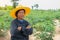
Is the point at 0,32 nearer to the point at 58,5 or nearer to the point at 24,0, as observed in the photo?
the point at 24,0

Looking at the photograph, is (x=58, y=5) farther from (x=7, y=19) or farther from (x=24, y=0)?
(x=7, y=19)

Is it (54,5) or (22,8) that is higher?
(22,8)

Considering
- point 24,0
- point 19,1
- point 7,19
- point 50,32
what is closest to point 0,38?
point 50,32

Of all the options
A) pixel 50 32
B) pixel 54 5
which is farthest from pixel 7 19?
pixel 54 5

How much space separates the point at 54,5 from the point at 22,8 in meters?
9.25

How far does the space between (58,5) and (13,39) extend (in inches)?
373

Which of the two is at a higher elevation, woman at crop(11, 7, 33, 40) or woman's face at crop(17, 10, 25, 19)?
woman's face at crop(17, 10, 25, 19)

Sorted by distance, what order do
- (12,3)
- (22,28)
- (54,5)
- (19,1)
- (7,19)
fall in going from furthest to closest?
(54,5)
(12,3)
(19,1)
(7,19)
(22,28)

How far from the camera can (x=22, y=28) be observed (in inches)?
127

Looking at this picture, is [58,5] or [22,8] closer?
[22,8]

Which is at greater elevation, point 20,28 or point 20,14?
point 20,14

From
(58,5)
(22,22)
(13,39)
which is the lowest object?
(58,5)

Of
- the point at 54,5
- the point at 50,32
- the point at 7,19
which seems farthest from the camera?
the point at 54,5

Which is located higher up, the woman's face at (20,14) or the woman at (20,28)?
the woman's face at (20,14)
